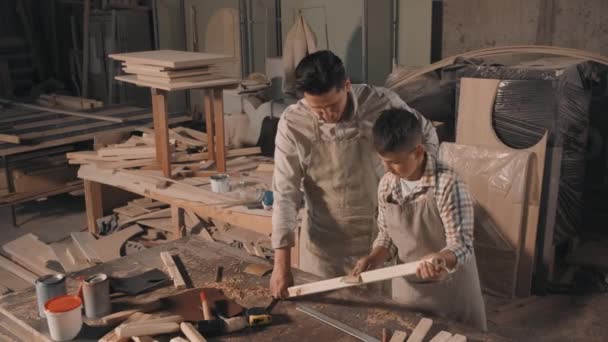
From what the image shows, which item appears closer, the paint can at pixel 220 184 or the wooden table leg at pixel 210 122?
the paint can at pixel 220 184

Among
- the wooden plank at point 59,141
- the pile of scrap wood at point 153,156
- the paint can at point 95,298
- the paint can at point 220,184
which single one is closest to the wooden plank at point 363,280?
the paint can at point 95,298

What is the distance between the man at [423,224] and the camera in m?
1.79

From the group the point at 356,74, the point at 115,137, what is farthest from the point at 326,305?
the point at 356,74

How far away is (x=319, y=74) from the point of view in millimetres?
1970

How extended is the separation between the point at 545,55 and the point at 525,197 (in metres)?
1.24

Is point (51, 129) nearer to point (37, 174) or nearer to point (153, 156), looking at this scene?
point (37, 174)

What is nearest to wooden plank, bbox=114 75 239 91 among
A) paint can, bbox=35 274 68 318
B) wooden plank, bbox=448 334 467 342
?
paint can, bbox=35 274 68 318

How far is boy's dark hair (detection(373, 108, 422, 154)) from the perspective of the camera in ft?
5.81

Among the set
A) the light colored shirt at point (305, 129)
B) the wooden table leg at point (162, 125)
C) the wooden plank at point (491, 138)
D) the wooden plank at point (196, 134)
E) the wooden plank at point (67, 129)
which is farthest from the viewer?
the wooden plank at point (67, 129)

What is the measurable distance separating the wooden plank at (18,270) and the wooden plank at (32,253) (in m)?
0.04

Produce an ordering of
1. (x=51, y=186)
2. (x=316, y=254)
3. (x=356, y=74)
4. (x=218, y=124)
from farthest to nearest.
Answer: (x=356, y=74), (x=51, y=186), (x=218, y=124), (x=316, y=254)

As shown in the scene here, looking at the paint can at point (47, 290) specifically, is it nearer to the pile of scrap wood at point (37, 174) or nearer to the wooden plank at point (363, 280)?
the wooden plank at point (363, 280)

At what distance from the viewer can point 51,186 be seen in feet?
17.0

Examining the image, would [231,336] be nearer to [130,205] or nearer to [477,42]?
[130,205]
